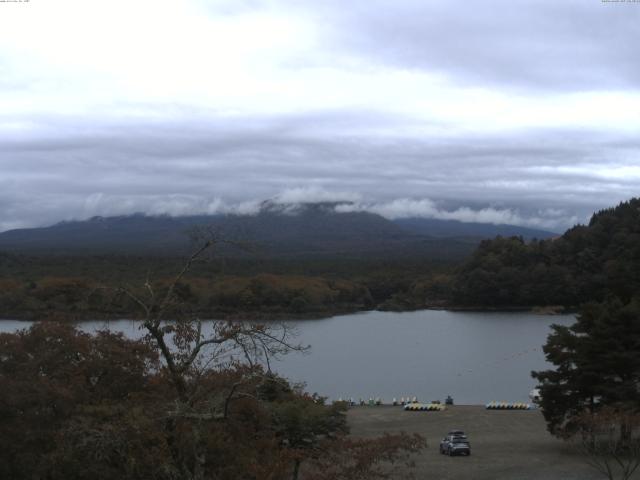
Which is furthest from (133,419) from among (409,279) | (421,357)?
(409,279)

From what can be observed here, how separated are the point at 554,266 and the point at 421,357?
35.5 metres

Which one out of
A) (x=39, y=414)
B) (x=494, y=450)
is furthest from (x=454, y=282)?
(x=39, y=414)

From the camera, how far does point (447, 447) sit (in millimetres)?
21172

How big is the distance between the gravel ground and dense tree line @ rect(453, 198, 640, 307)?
4704 cm

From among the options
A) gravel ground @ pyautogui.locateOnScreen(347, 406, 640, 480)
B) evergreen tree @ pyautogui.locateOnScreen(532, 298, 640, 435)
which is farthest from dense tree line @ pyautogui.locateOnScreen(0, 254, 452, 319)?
evergreen tree @ pyautogui.locateOnScreen(532, 298, 640, 435)

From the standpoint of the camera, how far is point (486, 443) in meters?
23.1

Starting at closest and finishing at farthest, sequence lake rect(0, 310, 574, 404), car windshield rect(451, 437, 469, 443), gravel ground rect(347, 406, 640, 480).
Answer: gravel ground rect(347, 406, 640, 480), car windshield rect(451, 437, 469, 443), lake rect(0, 310, 574, 404)

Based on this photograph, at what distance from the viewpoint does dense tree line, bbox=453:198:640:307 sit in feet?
248

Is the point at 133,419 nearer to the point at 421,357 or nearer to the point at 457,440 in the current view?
the point at 457,440

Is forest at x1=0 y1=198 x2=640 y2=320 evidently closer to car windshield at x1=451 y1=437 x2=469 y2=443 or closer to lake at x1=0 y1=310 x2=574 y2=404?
lake at x1=0 y1=310 x2=574 y2=404

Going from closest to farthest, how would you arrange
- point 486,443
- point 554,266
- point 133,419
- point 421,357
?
point 133,419 < point 486,443 < point 421,357 < point 554,266

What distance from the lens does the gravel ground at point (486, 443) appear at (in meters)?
18.7

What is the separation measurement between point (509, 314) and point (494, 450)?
53448 mm

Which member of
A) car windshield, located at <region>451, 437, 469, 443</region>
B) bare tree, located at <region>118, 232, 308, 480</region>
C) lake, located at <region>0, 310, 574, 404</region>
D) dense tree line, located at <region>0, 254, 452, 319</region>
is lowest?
lake, located at <region>0, 310, 574, 404</region>
